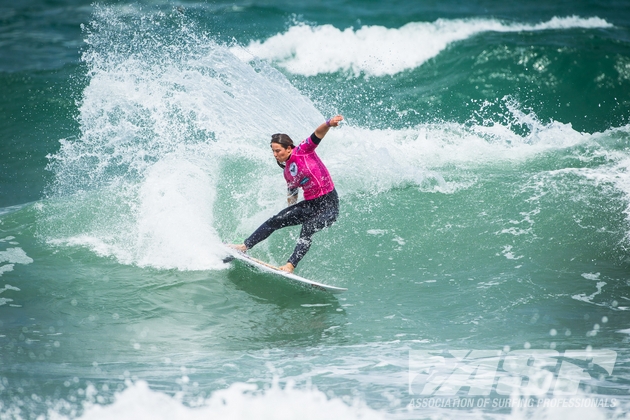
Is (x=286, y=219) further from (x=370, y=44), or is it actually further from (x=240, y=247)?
(x=370, y=44)

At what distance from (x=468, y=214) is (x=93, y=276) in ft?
16.3

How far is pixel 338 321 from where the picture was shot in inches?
229

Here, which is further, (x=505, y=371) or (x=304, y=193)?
(x=304, y=193)

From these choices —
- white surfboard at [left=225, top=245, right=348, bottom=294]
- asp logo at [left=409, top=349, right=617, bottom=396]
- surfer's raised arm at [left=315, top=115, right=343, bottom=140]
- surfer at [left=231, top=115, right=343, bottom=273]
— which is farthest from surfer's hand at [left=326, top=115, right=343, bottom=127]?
asp logo at [left=409, top=349, right=617, bottom=396]

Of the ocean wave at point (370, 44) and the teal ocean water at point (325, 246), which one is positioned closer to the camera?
the teal ocean water at point (325, 246)

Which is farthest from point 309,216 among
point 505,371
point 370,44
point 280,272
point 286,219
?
point 370,44

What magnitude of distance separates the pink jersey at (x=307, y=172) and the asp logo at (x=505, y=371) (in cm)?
228

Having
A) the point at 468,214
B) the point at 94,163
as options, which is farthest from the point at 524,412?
the point at 94,163

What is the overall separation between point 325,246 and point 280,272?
52.7 inches

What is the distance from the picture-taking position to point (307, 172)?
6.50m

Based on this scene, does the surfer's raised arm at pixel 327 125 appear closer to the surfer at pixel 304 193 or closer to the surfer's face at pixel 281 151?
the surfer at pixel 304 193

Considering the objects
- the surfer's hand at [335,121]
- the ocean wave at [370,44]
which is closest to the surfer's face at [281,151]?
the surfer's hand at [335,121]

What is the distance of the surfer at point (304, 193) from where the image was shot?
21.2ft

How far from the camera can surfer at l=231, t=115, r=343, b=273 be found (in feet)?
21.2
